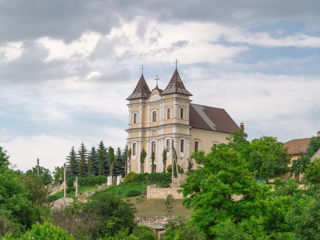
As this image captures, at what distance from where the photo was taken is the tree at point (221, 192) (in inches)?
1511

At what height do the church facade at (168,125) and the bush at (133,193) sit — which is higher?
the church facade at (168,125)

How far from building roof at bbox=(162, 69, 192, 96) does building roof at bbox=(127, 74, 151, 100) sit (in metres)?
4.15

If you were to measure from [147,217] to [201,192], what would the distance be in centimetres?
1587

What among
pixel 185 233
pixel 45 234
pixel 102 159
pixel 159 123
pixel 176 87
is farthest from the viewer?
pixel 102 159

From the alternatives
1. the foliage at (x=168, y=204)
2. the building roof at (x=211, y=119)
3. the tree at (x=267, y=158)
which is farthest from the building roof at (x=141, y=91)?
the foliage at (x=168, y=204)

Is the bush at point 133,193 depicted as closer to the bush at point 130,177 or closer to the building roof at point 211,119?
the bush at point 130,177

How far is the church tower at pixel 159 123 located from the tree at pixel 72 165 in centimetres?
983

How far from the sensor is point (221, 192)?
3853cm

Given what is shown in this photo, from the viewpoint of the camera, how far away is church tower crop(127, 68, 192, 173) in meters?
84.0

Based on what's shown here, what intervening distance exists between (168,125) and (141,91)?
305 inches

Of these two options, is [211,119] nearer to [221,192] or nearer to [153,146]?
[153,146]

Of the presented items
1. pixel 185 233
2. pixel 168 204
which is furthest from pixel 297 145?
pixel 185 233

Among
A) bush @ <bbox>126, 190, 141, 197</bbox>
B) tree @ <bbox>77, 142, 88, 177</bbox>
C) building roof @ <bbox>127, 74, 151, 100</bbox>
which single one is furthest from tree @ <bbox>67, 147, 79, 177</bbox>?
bush @ <bbox>126, 190, 141, 197</bbox>

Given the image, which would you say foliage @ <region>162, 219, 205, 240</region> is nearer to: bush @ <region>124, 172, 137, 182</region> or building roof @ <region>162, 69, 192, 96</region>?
bush @ <region>124, 172, 137, 182</region>
